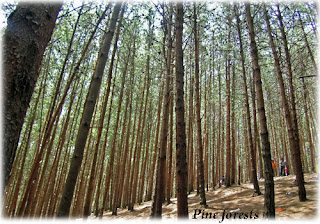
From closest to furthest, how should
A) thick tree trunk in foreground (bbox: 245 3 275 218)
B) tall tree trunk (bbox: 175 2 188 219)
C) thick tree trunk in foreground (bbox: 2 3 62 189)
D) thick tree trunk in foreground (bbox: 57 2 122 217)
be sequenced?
thick tree trunk in foreground (bbox: 2 3 62 189) < thick tree trunk in foreground (bbox: 57 2 122 217) < tall tree trunk (bbox: 175 2 188 219) < thick tree trunk in foreground (bbox: 245 3 275 218)

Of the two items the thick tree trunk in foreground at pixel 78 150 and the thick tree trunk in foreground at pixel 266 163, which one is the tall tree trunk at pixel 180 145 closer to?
the thick tree trunk in foreground at pixel 266 163

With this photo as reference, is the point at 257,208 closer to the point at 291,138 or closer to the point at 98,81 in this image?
the point at 291,138

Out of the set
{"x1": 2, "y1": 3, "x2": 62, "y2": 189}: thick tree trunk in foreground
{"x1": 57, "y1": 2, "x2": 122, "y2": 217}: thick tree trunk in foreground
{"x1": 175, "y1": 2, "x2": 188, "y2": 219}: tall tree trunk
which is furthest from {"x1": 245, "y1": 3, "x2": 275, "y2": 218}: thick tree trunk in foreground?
{"x1": 2, "y1": 3, "x2": 62, "y2": 189}: thick tree trunk in foreground

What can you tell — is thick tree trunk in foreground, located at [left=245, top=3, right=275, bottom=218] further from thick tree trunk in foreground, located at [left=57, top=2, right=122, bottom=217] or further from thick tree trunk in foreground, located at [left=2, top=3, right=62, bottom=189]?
thick tree trunk in foreground, located at [left=2, top=3, right=62, bottom=189]

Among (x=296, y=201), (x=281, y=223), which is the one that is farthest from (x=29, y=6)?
(x=296, y=201)

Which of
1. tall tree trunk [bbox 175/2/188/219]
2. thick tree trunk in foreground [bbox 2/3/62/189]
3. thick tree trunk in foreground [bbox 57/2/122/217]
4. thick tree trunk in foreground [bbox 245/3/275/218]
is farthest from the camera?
thick tree trunk in foreground [bbox 245/3/275/218]

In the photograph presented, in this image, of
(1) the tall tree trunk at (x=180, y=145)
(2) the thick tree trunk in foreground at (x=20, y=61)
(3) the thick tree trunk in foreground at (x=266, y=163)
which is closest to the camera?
(2) the thick tree trunk in foreground at (x=20, y=61)

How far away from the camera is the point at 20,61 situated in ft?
3.44

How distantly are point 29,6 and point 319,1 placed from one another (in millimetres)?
7922

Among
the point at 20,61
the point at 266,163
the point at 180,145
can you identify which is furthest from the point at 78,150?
the point at 266,163

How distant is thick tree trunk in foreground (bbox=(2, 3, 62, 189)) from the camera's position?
3.19ft

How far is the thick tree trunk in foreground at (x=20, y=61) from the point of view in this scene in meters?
0.97

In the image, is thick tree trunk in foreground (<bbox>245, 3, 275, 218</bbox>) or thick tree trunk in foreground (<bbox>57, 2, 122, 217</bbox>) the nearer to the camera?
thick tree trunk in foreground (<bbox>57, 2, 122, 217</bbox>)

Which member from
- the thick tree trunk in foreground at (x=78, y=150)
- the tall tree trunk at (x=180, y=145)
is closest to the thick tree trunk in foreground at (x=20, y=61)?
the thick tree trunk in foreground at (x=78, y=150)
